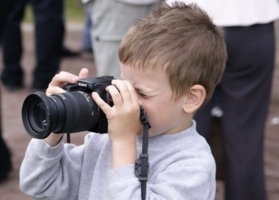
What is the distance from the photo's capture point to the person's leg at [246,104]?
9.09 feet

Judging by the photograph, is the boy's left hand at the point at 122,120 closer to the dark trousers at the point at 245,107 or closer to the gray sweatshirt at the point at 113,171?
the gray sweatshirt at the point at 113,171

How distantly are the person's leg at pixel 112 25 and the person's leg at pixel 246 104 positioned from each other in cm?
65

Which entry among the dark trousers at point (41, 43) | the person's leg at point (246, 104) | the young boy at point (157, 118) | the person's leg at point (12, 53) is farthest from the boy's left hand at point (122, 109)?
the person's leg at point (12, 53)

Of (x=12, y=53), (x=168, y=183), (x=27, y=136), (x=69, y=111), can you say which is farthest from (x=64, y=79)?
(x=12, y=53)

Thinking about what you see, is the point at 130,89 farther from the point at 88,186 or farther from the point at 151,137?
the point at 88,186

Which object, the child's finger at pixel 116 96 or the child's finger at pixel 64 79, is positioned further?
the child's finger at pixel 64 79

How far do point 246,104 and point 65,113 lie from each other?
1.35 meters

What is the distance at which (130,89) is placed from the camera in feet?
5.76

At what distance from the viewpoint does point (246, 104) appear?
2893 millimetres

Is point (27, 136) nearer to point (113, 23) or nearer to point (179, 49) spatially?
point (113, 23)

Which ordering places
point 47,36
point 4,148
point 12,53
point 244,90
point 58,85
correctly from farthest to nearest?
point 12,53, point 47,36, point 4,148, point 244,90, point 58,85

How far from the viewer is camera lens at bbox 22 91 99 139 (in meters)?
1.74

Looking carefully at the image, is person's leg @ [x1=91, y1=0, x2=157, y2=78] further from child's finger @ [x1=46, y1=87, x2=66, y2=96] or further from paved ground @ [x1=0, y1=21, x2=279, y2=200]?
child's finger @ [x1=46, y1=87, x2=66, y2=96]

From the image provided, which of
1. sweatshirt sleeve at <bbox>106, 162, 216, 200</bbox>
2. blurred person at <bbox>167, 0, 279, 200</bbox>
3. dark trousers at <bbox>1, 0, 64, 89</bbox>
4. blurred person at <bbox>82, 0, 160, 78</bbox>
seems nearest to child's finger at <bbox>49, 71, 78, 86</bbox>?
sweatshirt sleeve at <bbox>106, 162, 216, 200</bbox>
